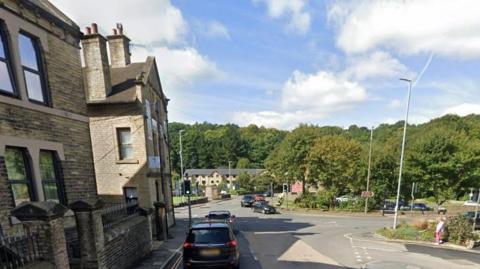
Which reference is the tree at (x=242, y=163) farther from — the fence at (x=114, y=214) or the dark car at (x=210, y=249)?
the dark car at (x=210, y=249)

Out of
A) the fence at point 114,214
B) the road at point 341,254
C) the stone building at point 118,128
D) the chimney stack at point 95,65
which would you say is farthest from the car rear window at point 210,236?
the chimney stack at point 95,65

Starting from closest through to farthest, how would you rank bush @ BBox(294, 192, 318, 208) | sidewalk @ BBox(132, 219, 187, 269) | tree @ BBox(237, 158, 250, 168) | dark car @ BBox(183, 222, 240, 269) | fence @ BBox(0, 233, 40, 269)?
1. fence @ BBox(0, 233, 40, 269)
2. dark car @ BBox(183, 222, 240, 269)
3. sidewalk @ BBox(132, 219, 187, 269)
4. bush @ BBox(294, 192, 318, 208)
5. tree @ BBox(237, 158, 250, 168)

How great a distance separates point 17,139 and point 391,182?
1444 inches

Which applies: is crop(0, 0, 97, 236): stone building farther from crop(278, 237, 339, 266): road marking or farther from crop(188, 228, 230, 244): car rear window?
crop(278, 237, 339, 266): road marking

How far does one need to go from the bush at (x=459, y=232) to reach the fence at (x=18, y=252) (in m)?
18.7

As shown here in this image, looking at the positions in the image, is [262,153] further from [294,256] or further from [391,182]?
[294,256]

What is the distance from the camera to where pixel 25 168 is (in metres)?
8.19

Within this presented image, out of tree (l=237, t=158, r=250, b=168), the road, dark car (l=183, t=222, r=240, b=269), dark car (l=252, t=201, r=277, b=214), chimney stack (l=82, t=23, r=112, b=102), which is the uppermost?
chimney stack (l=82, t=23, r=112, b=102)

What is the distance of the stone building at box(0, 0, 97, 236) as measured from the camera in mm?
7605

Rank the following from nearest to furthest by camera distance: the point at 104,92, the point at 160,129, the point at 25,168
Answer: the point at 25,168, the point at 104,92, the point at 160,129

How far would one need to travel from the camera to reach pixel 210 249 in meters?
9.33

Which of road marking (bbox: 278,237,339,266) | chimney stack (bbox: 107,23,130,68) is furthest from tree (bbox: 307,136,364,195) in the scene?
chimney stack (bbox: 107,23,130,68)

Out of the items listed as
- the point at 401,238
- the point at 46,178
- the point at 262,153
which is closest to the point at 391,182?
the point at 401,238

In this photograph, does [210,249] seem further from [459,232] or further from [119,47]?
[119,47]
